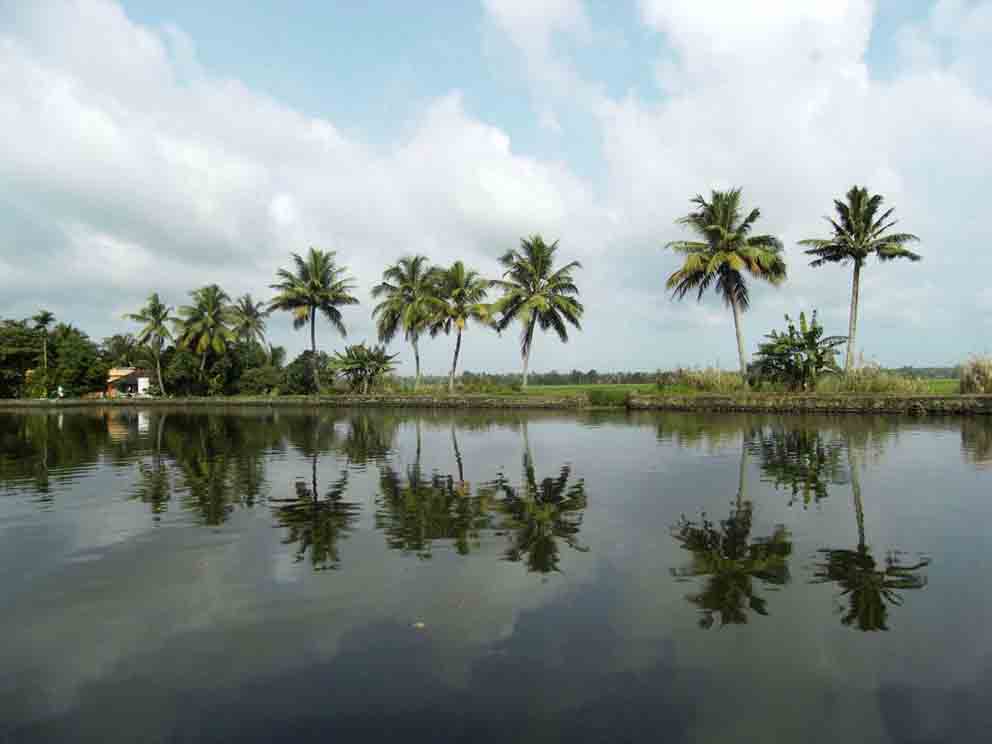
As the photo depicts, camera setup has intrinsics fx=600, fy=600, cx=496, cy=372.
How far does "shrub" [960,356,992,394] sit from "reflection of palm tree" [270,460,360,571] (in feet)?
95.7

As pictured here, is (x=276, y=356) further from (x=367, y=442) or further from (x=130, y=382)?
(x=367, y=442)

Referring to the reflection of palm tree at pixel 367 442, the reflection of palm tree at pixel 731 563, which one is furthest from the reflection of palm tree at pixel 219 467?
the reflection of palm tree at pixel 731 563

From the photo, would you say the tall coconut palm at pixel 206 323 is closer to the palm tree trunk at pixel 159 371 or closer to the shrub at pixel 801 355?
the palm tree trunk at pixel 159 371

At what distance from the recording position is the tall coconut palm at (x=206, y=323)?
175 feet

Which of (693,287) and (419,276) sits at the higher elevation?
(419,276)

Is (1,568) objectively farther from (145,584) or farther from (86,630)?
(86,630)

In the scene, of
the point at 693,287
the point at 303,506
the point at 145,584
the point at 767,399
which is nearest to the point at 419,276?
the point at 693,287

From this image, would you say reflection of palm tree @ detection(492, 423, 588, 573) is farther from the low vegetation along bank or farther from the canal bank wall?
the low vegetation along bank

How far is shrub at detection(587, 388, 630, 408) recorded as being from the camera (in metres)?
34.4

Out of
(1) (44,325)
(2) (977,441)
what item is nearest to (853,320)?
(2) (977,441)

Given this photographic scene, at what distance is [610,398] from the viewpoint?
34969 mm

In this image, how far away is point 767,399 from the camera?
2923 cm

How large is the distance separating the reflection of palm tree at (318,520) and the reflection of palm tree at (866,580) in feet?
15.2

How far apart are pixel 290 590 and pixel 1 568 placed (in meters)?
3.35
